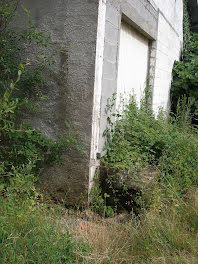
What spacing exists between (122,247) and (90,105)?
1.64 meters

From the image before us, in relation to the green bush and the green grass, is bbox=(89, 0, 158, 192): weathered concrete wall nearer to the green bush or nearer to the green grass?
the green bush

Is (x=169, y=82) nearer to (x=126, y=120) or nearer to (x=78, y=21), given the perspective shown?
(x=126, y=120)

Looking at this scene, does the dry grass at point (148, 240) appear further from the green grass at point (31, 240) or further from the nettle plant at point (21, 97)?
the nettle plant at point (21, 97)

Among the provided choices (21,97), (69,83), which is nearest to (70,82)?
(69,83)

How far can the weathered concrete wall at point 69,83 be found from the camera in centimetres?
371

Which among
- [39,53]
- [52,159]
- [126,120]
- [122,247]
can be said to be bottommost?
[122,247]

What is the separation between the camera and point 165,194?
388 centimetres

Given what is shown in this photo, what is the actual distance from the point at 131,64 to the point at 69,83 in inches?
77.9

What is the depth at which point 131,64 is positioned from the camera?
216 inches

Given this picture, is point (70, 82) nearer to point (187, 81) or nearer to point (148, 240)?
point (148, 240)

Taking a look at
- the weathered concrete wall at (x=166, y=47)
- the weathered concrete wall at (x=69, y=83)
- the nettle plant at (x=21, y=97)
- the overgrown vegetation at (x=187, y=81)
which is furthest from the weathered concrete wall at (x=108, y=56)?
the overgrown vegetation at (x=187, y=81)

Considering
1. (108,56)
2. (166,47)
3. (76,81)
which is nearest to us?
(76,81)

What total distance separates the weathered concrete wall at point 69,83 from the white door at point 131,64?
113cm

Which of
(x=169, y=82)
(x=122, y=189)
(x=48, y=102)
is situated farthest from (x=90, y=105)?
(x=169, y=82)
